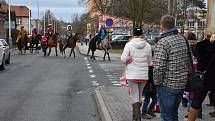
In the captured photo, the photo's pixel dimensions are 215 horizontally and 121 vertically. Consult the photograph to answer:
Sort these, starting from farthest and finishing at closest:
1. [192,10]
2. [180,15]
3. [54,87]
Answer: [192,10], [180,15], [54,87]

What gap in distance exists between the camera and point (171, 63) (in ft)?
24.0

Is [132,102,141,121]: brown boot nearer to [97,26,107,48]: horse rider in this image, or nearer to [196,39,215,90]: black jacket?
[196,39,215,90]: black jacket

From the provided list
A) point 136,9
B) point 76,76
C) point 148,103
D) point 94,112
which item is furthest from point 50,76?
point 136,9

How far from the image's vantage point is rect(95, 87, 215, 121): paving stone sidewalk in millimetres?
10594

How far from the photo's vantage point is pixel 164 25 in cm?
743

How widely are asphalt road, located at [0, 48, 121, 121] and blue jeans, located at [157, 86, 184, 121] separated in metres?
3.95

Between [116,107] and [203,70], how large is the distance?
2932 millimetres

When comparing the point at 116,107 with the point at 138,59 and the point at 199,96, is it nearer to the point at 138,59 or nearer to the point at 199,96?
the point at 138,59

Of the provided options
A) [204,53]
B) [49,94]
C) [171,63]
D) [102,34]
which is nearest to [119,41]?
[102,34]

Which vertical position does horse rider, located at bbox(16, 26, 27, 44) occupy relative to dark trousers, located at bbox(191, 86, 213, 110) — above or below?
above

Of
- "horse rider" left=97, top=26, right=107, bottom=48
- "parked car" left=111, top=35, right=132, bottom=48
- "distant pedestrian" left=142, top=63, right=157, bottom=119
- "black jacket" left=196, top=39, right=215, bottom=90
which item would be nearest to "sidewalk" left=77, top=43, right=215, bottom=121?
"distant pedestrian" left=142, top=63, right=157, bottom=119

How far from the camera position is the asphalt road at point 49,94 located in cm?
1177

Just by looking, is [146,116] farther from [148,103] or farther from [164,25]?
[164,25]

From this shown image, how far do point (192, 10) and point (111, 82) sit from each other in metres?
54.3
